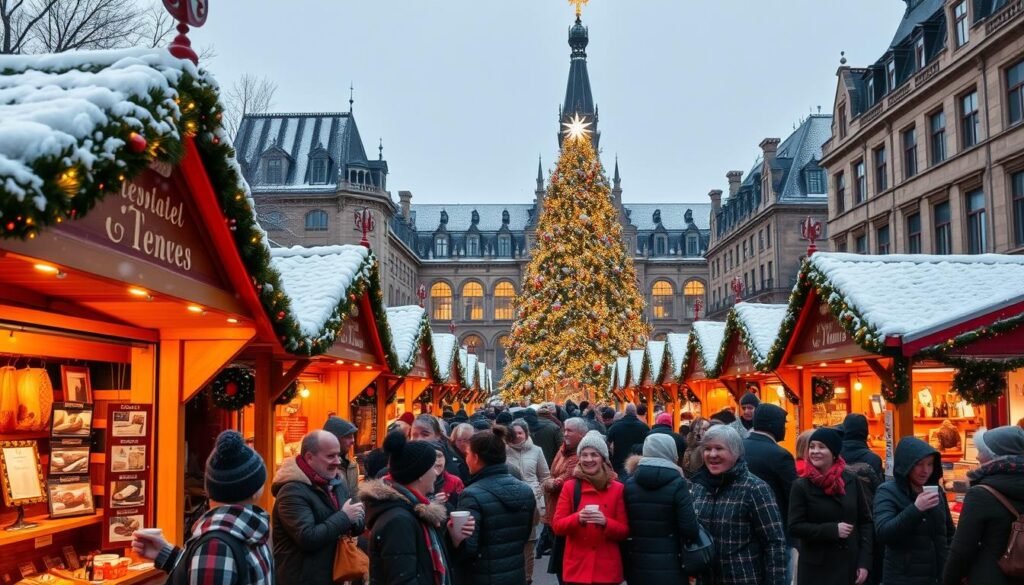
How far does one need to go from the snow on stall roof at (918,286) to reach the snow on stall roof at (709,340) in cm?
613

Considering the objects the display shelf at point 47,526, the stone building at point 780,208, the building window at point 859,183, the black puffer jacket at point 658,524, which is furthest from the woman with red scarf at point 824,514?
the stone building at point 780,208

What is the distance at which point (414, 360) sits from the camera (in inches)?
636

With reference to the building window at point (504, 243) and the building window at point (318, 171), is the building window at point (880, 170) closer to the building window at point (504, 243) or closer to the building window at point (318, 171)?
the building window at point (318, 171)

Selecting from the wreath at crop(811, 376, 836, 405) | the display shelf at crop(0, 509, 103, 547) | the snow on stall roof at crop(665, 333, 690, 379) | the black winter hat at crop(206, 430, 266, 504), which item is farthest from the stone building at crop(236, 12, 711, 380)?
the black winter hat at crop(206, 430, 266, 504)

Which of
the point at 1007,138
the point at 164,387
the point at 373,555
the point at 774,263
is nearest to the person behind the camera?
the point at 373,555

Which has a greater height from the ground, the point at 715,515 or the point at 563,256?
the point at 563,256

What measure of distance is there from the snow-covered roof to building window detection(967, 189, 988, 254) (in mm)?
13048

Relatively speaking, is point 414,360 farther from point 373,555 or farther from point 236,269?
point 373,555

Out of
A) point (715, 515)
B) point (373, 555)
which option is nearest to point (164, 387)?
point (373, 555)

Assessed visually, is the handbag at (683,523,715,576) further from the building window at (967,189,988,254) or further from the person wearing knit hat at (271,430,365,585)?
the building window at (967,189,988,254)

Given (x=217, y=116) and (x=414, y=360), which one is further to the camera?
(x=414, y=360)

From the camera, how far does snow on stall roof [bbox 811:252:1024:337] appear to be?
10141mm

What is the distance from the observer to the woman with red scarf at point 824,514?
6.49 meters

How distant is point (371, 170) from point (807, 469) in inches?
2497
